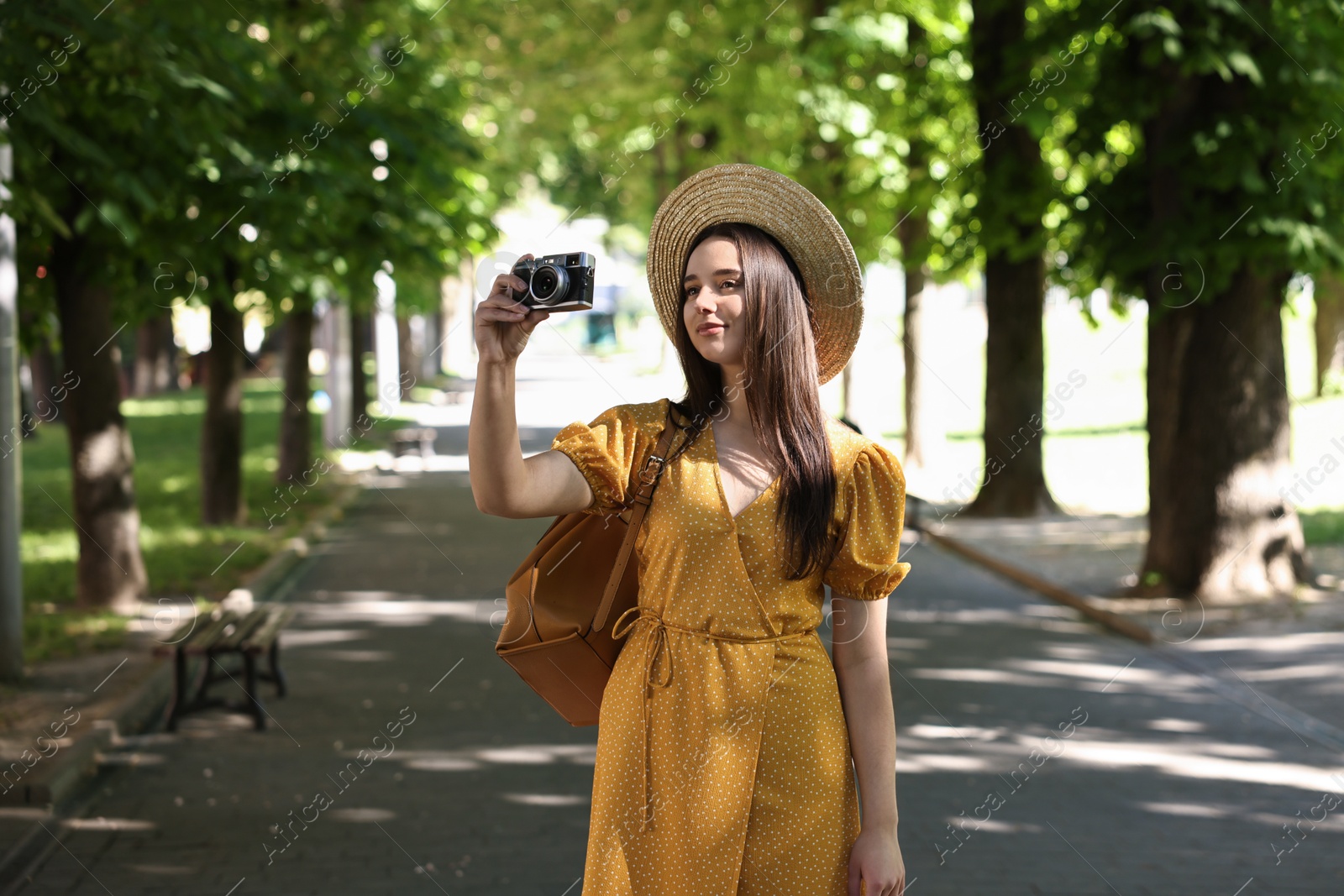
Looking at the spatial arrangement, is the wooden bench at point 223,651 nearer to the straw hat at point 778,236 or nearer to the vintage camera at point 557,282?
Result: the straw hat at point 778,236

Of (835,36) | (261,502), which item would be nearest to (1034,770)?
(835,36)

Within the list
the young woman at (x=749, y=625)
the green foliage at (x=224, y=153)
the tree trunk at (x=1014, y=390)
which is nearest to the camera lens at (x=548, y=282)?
the young woman at (x=749, y=625)

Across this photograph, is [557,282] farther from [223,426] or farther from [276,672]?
[223,426]

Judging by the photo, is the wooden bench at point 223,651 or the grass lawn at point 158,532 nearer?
the wooden bench at point 223,651

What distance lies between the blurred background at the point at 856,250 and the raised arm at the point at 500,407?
287cm

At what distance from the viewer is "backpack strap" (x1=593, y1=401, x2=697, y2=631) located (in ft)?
8.46

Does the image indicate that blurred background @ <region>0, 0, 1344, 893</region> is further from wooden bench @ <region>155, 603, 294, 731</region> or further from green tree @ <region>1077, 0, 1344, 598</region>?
wooden bench @ <region>155, 603, 294, 731</region>

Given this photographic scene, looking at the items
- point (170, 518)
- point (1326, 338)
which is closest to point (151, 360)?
point (170, 518)

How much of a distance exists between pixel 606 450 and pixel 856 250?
11.7 m

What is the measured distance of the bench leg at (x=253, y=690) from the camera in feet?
25.9

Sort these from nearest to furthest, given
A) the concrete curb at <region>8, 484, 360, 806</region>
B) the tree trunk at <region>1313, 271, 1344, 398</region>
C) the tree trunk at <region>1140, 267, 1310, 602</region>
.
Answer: the concrete curb at <region>8, 484, 360, 806</region> < the tree trunk at <region>1140, 267, 1310, 602</region> < the tree trunk at <region>1313, 271, 1344, 398</region>

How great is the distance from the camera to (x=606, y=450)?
2.57 meters

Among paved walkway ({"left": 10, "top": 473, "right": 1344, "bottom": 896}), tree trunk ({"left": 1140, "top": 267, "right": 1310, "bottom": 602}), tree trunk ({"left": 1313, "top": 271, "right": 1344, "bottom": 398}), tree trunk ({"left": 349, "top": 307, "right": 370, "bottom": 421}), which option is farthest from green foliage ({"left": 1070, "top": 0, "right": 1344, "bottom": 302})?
tree trunk ({"left": 349, "top": 307, "right": 370, "bottom": 421})

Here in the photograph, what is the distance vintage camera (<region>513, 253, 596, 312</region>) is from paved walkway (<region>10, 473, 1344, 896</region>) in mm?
3634
